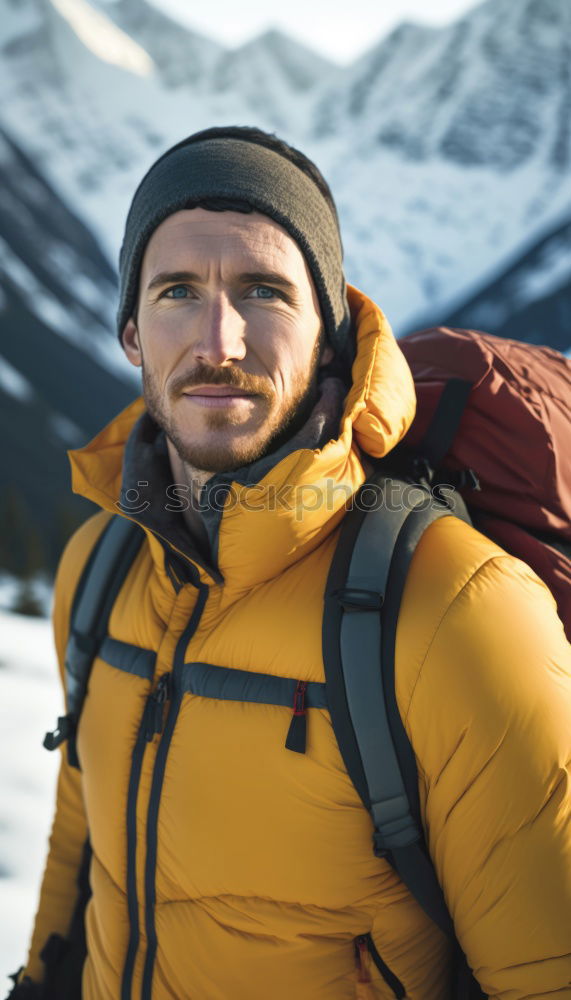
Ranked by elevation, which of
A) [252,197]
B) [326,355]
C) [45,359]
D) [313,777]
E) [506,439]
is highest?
[45,359]

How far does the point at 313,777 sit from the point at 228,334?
44.5 inches

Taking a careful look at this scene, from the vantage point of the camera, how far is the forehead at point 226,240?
1833mm

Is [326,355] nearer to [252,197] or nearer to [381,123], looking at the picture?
[252,197]

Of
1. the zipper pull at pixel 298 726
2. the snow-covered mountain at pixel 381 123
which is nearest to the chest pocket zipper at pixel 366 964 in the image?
the zipper pull at pixel 298 726

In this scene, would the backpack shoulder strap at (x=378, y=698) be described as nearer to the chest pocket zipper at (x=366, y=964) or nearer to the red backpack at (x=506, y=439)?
the chest pocket zipper at (x=366, y=964)

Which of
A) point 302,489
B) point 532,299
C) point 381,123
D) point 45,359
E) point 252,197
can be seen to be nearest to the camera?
point 302,489

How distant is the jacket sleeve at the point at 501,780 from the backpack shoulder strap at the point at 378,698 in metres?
0.04

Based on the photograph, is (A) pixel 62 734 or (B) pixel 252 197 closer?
(B) pixel 252 197

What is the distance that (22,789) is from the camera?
503cm

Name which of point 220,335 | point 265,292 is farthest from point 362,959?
point 265,292

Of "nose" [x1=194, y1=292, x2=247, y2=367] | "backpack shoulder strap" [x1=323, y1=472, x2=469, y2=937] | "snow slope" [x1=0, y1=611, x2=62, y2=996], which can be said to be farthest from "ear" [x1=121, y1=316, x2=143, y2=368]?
"snow slope" [x1=0, y1=611, x2=62, y2=996]

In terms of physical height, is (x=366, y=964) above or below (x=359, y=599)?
below

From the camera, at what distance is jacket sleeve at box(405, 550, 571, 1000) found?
1342 mm

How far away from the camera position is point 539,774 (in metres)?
1.34
